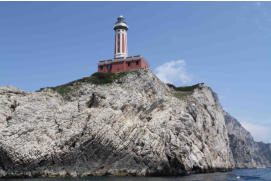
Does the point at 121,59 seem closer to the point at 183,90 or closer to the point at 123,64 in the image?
the point at 123,64

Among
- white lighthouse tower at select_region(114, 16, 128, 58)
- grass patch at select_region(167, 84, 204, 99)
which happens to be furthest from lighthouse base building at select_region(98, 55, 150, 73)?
grass patch at select_region(167, 84, 204, 99)

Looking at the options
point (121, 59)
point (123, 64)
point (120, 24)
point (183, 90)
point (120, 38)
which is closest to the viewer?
point (123, 64)

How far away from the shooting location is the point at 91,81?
49.6 meters

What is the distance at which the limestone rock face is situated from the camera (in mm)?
38231

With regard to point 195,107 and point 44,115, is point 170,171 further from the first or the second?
point 44,115

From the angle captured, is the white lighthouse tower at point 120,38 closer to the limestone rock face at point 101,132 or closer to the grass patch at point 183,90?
the limestone rock face at point 101,132

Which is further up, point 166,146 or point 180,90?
point 180,90

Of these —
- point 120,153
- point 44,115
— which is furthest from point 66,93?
point 120,153

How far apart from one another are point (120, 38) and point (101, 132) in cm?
2677

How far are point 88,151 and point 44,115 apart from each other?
373 inches

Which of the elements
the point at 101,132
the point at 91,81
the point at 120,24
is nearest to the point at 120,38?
the point at 120,24

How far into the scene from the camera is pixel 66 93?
154 ft

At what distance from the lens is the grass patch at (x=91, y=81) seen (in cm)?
4822

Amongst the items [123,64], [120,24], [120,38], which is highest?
[120,24]
